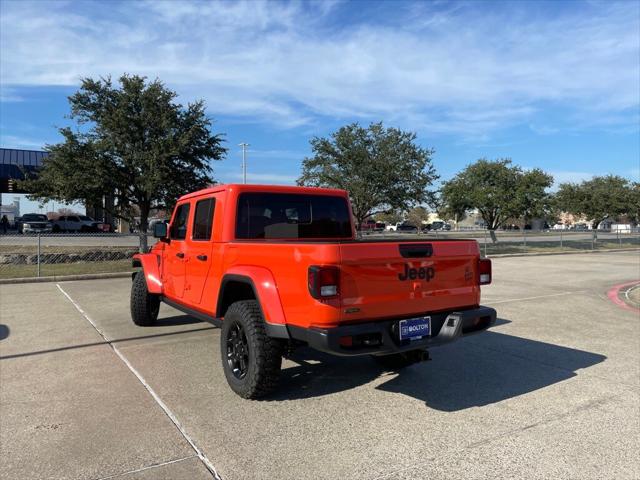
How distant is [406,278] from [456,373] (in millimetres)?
1811

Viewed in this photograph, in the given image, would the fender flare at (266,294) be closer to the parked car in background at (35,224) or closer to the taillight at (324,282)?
the taillight at (324,282)

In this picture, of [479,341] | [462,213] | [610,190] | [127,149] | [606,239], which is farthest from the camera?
[606,239]

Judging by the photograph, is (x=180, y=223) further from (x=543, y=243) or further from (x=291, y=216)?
(x=543, y=243)

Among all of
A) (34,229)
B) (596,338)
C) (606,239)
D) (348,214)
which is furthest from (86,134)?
(606,239)

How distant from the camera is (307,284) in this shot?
3592mm

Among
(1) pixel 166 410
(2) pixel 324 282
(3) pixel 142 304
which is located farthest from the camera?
(3) pixel 142 304

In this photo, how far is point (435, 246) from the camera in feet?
13.7

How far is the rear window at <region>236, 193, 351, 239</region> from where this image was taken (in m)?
5.05

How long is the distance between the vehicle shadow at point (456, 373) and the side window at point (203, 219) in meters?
1.73

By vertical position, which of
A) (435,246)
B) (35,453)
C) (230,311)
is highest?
(435,246)

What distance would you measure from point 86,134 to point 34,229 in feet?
75.9

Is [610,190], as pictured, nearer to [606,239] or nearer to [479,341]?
[606,239]

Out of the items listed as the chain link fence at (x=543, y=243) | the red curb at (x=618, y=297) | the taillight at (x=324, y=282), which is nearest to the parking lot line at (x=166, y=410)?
the taillight at (x=324, y=282)

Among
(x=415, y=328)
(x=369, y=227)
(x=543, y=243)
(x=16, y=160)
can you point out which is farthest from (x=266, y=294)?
(x=369, y=227)
